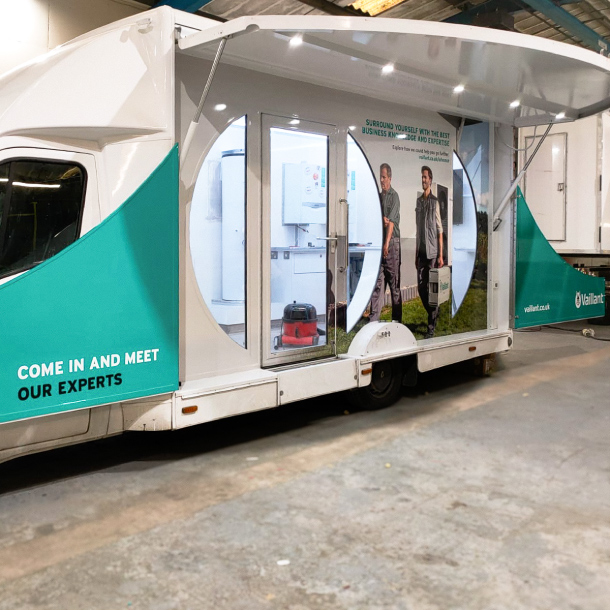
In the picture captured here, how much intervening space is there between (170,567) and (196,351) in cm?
163

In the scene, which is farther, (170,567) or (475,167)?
(475,167)

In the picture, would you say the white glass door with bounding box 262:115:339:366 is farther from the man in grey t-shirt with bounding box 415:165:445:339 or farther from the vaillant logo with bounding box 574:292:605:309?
the vaillant logo with bounding box 574:292:605:309

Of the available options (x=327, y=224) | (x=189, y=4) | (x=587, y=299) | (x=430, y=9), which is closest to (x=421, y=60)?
(x=327, y=224)

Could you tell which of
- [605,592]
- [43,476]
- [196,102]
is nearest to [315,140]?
[196,102]

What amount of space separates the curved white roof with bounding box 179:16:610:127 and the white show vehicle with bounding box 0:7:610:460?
2 centimetres

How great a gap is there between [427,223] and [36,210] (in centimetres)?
365


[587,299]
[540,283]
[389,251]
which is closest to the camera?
[389,251]

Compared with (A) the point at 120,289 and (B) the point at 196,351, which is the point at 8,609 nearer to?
(A) the point at 120,289

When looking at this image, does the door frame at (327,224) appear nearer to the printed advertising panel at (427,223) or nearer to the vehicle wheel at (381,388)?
the printed advertising panel at (427,223)

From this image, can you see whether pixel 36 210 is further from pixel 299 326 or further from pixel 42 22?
pixel 42 22

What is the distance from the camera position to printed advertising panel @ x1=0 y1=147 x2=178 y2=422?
3.45m

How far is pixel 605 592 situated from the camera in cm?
285

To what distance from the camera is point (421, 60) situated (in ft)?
14.9

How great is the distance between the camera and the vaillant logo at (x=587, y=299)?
25.2 feet
